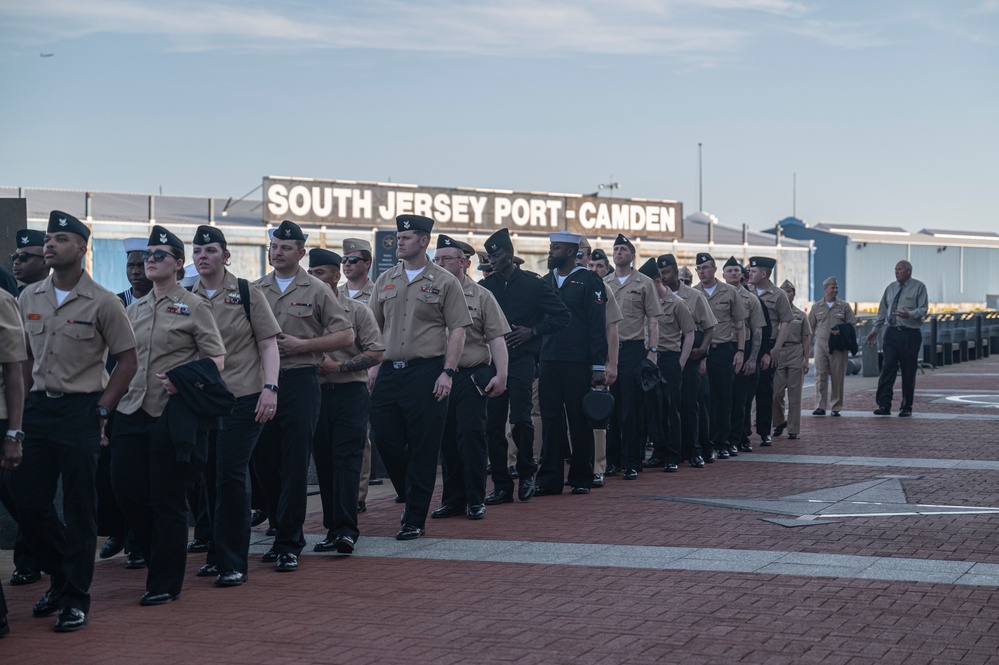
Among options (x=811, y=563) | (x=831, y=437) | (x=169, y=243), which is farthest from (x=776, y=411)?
(x=169, y=243)

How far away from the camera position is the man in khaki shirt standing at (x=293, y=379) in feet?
26.0

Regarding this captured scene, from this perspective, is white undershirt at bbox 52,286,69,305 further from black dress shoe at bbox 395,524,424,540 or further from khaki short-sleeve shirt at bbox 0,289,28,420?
black dress shoe at bbox 395,524,424,540

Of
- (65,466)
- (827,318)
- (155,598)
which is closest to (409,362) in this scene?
(155,598)

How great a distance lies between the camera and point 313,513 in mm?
10445

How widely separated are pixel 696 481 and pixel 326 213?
42.4 metres

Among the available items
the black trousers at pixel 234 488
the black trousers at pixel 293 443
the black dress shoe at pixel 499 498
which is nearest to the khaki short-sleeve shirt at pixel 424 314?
the black trousers at pixel 293 443

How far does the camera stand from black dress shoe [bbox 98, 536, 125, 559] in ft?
28.3

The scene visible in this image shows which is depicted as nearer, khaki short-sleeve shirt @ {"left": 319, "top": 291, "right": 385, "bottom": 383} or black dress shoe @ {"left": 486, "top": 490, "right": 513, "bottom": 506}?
khaki short-sleeve shirt @ {"left": 319, "top": 291, "right": 385, "bottom": 383}

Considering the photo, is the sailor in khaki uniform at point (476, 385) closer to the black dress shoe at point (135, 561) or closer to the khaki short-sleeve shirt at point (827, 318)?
the black dress shoe at point (135, 561)

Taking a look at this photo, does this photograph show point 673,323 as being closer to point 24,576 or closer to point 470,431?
point 470,431

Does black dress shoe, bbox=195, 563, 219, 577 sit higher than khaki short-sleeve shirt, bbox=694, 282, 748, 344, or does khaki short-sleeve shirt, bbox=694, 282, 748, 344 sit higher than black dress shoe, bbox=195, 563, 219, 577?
khaki short-sleeve shirt, bbox=694, 282, 748, 344

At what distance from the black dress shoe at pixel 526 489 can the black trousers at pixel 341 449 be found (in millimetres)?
2240

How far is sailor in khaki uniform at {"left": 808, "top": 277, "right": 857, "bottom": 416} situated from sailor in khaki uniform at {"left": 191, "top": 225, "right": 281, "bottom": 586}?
12.6 m

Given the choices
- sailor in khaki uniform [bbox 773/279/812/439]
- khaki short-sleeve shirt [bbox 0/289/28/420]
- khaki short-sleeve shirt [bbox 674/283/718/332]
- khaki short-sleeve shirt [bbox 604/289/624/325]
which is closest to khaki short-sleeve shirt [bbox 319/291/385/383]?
khaki short-sleeve shirt [bbox 0/289/28/420]
